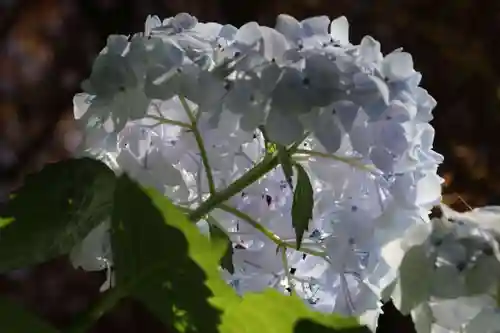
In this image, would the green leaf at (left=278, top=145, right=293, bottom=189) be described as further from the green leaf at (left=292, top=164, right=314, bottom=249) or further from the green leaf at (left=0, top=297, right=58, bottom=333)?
the green leaf at (left=0, top=297, right=58, bottom=333)

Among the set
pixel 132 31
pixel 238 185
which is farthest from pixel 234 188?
pixel 132 31

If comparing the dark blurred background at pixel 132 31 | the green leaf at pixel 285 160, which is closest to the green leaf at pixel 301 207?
the green leaf at pixel 285 160

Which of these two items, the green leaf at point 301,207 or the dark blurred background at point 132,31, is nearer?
the green leaf at point 301,207

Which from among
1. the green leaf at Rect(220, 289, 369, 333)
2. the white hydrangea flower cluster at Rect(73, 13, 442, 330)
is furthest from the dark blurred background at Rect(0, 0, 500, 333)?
the green leaf at Rect(220, 289, 369, 333)

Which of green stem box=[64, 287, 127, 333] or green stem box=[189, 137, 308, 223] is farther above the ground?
green stem box=[189, 137, 308, 223]

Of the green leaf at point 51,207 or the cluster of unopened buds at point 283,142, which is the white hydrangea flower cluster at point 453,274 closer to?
the cluster of unopened buds at point 283,142

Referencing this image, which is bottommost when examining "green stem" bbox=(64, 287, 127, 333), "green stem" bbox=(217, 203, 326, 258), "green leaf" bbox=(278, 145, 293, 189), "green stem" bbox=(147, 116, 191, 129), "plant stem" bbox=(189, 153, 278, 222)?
"green stem" bbox=(217, 203, 326, 258)

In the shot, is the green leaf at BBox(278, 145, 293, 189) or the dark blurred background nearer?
the green leaf at BBox(278, 145, 293, 189)
